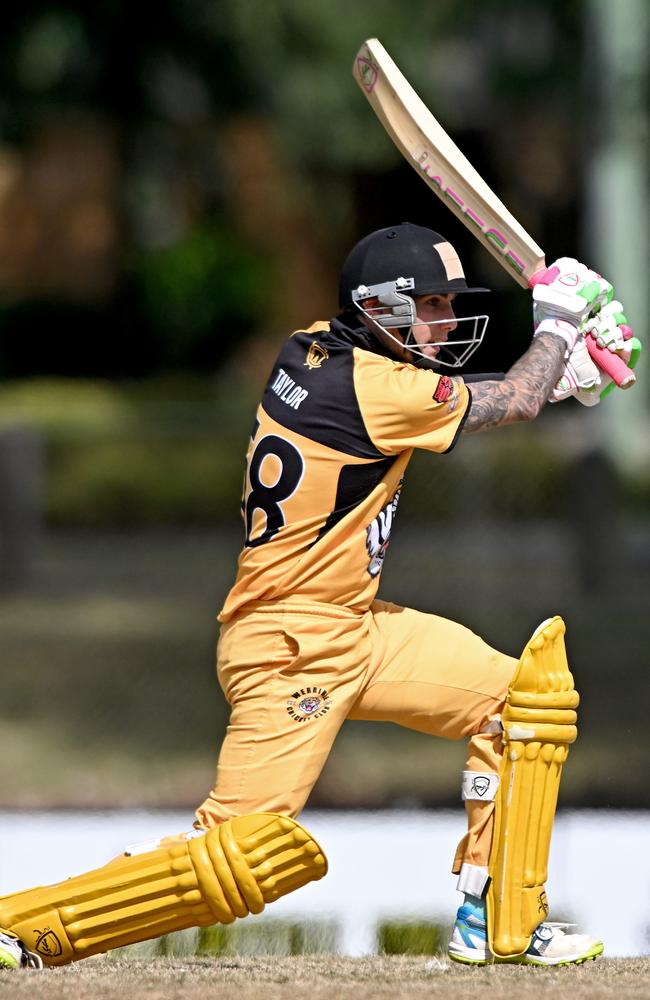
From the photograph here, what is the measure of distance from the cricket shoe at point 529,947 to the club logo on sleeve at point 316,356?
4.53 feet

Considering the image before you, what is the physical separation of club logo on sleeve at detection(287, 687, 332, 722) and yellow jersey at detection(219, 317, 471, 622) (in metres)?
0.22

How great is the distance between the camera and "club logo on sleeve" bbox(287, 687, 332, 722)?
4.13m

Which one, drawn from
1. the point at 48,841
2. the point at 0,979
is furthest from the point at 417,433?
the point at 48,841

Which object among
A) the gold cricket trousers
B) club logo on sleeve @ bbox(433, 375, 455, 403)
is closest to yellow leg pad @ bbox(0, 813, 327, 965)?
the gold cricket trousers

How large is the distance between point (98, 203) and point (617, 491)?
14344 millimetres

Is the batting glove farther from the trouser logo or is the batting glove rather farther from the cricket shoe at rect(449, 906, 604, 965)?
the cricket shoe at rect(449, 906, 604, 965)

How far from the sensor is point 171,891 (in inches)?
155

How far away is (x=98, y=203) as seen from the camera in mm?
24500

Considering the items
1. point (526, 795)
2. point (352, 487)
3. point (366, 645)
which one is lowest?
point (526, 795)

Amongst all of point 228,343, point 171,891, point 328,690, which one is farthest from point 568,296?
point 228,343

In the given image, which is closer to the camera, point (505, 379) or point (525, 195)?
point (505, 379)

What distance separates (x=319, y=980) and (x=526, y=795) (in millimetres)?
662

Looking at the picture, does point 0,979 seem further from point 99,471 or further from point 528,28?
point 528,28

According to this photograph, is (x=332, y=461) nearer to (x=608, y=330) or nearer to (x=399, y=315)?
(x=399, y=315)
